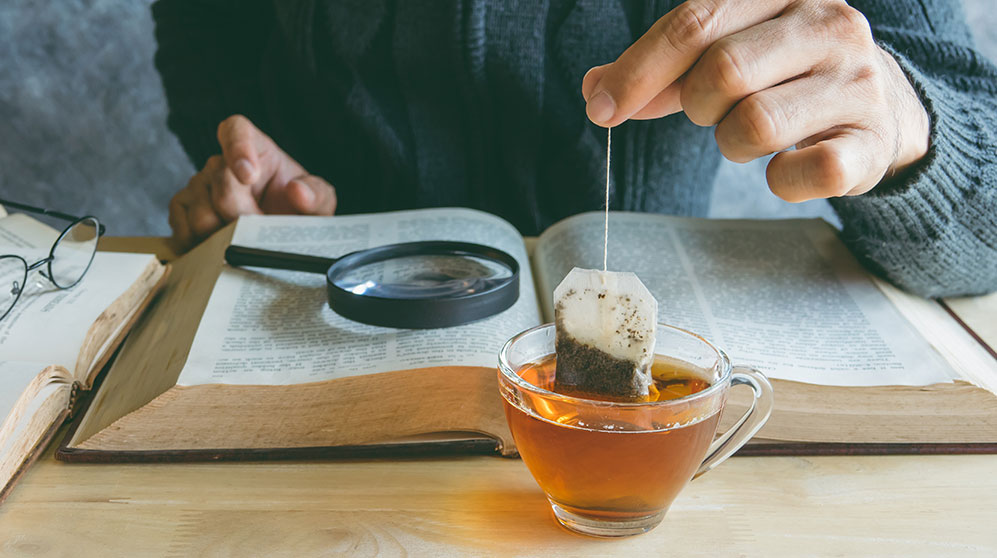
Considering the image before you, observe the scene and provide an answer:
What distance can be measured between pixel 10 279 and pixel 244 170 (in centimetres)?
41

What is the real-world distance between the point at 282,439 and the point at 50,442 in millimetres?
212

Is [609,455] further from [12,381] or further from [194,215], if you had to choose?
[194,215]

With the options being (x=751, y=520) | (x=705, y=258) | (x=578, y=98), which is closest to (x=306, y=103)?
(x=578, y=98)

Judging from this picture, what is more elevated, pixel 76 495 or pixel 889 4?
pixel 889 4

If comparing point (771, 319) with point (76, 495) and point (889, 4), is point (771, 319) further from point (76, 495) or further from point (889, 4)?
point (76, 495)

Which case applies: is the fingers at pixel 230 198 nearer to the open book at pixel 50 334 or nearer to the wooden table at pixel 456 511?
the open book at pixel 50 334

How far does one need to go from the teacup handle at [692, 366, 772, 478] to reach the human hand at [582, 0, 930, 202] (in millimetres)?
161

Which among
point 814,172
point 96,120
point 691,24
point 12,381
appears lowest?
point 96,120

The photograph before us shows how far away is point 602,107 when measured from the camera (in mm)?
631

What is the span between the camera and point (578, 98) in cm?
137

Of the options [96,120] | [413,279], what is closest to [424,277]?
[413,279]

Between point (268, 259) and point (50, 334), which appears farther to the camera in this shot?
point (268, 259)

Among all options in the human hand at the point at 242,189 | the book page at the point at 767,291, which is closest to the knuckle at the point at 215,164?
the human hand at the point at 242,189

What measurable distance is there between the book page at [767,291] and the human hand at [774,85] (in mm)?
200
